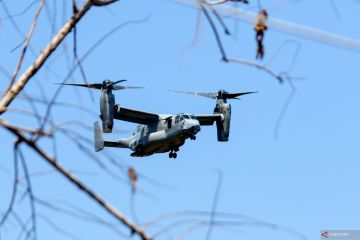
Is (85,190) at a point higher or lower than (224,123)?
lower

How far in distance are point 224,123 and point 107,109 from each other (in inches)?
389

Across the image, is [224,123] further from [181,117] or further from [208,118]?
[181,117]

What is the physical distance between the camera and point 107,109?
56344 mm

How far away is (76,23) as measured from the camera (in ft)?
10.4

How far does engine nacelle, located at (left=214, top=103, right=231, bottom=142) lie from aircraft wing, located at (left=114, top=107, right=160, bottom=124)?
19.0 ft

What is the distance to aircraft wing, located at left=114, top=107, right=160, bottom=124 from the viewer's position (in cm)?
5810

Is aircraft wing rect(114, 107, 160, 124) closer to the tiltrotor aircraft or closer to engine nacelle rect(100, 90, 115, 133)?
the tiltrotor aircraft

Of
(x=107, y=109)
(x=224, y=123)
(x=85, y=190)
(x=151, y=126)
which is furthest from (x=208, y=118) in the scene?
(x=85, y=190)

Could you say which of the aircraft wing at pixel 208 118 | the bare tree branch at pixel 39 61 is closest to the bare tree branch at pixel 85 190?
the bare tree branch at pixel 39 61

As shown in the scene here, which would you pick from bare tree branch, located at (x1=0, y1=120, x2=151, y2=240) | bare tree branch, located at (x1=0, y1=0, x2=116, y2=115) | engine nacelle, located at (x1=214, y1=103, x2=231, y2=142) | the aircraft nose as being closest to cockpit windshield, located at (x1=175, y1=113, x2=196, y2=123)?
the aircraft nose

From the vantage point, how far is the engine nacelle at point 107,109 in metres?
54.8

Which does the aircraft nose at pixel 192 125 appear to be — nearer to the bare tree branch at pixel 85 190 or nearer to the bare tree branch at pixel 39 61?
the bare tree branch at pixel 39 61

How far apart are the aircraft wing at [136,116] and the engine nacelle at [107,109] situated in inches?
36.2

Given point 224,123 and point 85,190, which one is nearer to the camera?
point 85,190
